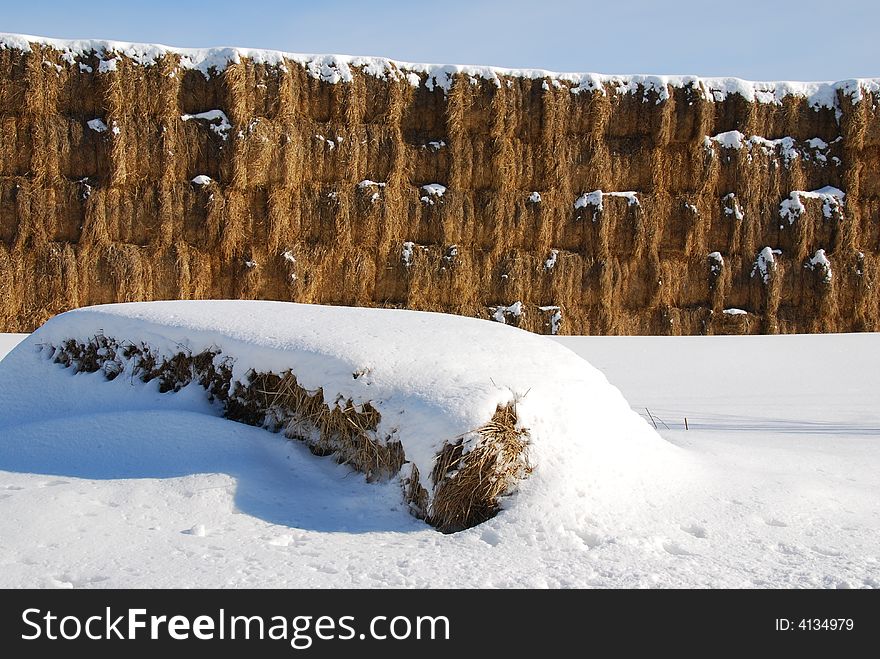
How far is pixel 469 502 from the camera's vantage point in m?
2.94

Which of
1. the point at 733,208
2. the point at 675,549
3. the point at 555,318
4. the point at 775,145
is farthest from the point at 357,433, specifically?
the point at 775,145

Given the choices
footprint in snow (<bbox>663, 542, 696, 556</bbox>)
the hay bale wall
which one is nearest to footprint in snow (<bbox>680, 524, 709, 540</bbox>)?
footprint in snow (<bbox>663, 542, 696, 556</bbox>)

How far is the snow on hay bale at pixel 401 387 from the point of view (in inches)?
117

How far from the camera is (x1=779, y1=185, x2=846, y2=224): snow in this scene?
10508mm

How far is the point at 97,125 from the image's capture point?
9430mm

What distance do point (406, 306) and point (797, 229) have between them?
5545 mm

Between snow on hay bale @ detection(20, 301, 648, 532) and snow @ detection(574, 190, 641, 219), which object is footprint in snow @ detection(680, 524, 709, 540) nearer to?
snow on hay bale @ detection(20, 301, 648, 532)

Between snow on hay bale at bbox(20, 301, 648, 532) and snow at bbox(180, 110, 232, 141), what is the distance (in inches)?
225

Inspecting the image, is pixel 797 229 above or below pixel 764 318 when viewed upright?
above

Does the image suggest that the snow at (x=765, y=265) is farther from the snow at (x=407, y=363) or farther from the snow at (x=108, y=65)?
the snow at (x=108, y=65)

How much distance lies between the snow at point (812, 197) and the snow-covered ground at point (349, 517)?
6.86m

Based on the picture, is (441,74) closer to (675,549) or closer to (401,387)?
(401,387)
